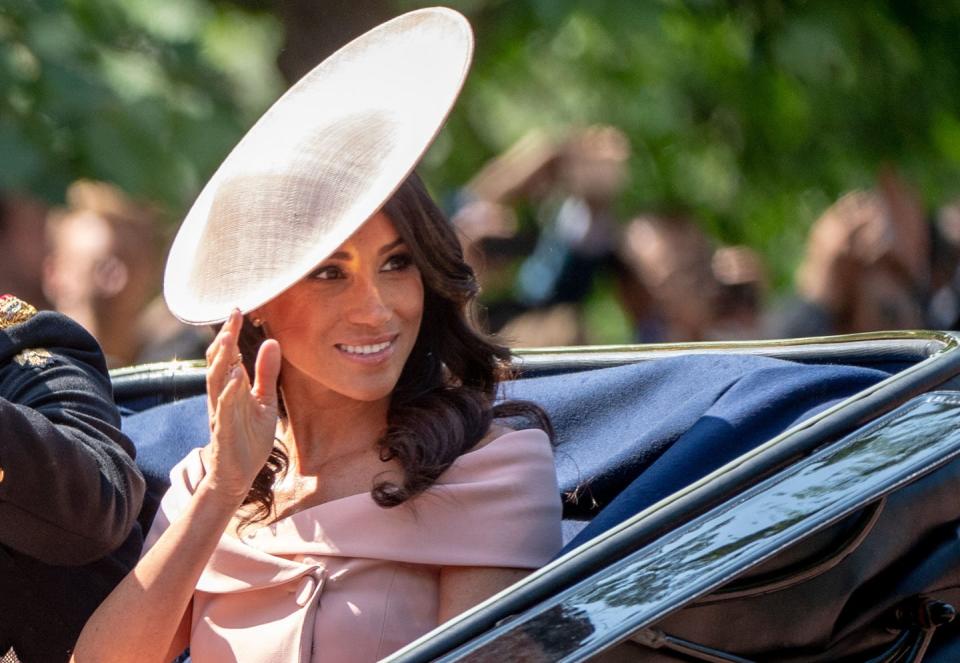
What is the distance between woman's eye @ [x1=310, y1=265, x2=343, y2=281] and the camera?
2.28 meters

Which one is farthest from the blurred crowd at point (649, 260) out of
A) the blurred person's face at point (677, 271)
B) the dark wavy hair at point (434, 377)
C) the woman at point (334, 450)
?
the woman at point (334, 450)

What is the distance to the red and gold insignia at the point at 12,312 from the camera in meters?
2.42

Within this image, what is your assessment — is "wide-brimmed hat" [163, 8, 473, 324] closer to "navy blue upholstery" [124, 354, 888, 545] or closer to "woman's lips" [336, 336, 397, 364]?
"woman's lips" [336, 336, 397, 364]

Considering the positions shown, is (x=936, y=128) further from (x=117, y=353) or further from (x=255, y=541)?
(x=255, y=541)

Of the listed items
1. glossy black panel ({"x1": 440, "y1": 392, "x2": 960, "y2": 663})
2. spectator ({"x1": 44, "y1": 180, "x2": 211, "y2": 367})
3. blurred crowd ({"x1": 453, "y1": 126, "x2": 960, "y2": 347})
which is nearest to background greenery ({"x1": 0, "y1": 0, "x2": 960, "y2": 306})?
blurred crowd ({"x1": 453, "y1": 126, "x2": 960, "y2": 347})

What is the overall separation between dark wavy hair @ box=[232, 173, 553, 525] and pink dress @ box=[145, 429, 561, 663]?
4cm

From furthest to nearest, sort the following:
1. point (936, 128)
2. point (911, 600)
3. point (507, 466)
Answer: point (936, 128), point (507, 466), point (911, 600)

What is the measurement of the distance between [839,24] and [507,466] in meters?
2.51

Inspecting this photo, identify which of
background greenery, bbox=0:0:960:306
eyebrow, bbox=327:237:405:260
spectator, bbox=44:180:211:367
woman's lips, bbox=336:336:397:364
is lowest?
spectator, bbox=44:180:211:367

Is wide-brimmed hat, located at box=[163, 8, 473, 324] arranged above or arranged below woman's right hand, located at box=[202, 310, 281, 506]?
above

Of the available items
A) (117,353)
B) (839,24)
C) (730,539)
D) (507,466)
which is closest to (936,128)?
(839,24)

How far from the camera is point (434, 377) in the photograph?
246cm

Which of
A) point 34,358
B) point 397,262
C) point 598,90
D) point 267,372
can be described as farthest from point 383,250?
point 598,90

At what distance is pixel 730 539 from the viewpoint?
188 centimetres
